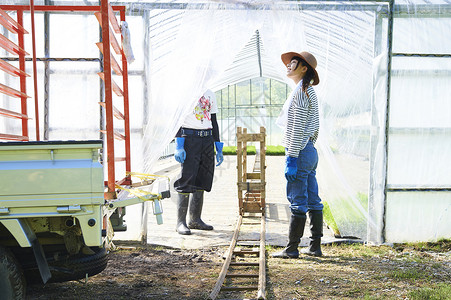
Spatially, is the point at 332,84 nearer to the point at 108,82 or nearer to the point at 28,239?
the point at 108,82

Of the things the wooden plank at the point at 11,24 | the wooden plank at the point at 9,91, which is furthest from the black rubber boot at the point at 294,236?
the wooden plank at the point at 11,24

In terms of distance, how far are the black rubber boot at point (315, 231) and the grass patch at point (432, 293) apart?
115 centimetres

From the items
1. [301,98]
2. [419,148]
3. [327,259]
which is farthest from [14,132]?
[419,148]

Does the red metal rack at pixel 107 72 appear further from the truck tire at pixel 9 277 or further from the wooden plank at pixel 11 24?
the truck tire at pixel 9 277

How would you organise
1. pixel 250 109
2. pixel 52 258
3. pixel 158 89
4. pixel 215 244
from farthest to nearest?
pixel 250 109, pixel 215 244, pixel 158 89, pixel 52 258

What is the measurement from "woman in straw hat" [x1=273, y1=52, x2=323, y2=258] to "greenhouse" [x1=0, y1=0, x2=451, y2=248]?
481 mm

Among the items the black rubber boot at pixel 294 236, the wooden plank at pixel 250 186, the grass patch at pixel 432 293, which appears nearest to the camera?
the grass patch at pixel 432 293

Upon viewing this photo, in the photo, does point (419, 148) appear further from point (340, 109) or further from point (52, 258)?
point (52, 258)

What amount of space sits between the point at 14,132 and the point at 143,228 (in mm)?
1613

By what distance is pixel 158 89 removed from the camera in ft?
14.4

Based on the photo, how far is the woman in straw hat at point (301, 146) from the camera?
392 cm

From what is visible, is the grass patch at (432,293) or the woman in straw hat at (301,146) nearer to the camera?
the grass patch at (432,293)

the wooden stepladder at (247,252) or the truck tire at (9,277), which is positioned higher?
the truck tire at (9,277)

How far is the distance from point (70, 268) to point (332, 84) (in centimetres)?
315
